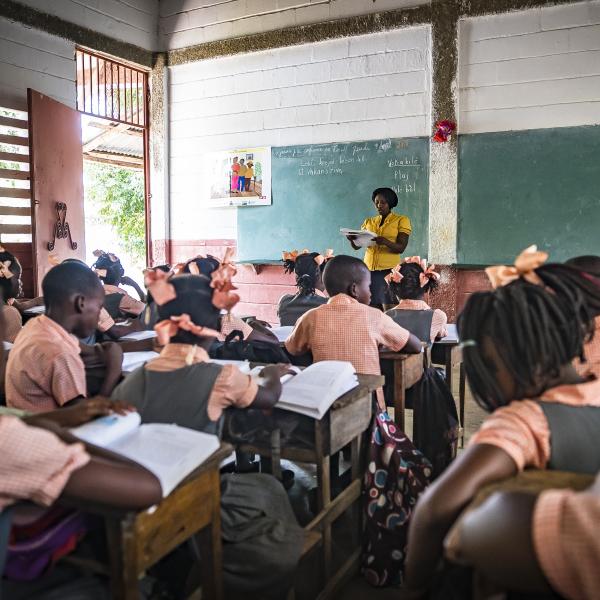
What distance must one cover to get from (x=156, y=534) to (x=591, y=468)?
0.74 meters

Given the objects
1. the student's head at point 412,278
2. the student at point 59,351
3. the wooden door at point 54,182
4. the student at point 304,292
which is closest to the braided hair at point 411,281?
the student's head at point 412,278

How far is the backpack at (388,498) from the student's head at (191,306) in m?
0.71

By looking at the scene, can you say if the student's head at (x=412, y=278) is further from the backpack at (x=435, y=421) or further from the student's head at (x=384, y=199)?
the student's head at (x=384, y=199)

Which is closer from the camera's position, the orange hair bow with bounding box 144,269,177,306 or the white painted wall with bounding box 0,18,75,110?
the orange hair bow with bounding box 144,269,177,306

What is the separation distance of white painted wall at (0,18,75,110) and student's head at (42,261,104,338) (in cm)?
413

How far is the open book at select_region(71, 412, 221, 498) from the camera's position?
107 cm

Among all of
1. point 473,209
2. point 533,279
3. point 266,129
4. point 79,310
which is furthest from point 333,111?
point 533,279

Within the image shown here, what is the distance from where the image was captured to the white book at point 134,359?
2029 mm

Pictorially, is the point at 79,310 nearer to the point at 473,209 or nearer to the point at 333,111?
the point at 473,209

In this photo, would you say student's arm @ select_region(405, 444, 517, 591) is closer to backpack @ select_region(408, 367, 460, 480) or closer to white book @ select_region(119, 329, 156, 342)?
backpack @ select_region(408, 367, 460, 480)

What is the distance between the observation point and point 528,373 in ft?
3.31

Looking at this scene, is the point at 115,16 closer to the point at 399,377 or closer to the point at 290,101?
the point at 290,101

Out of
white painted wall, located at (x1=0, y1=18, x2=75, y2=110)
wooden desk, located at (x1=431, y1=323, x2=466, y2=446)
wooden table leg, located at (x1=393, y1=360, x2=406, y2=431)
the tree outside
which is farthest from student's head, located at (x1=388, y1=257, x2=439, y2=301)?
the tree outside

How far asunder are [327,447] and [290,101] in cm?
490
